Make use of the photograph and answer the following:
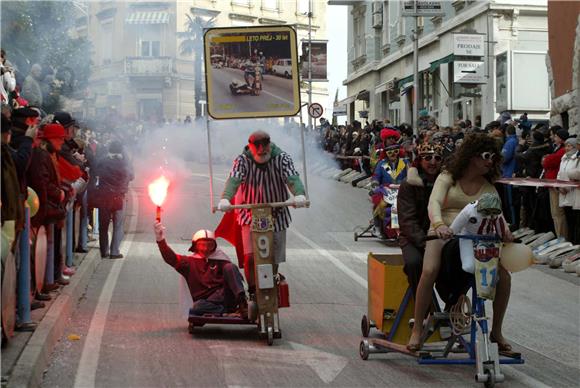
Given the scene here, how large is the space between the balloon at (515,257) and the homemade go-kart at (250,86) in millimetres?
3588

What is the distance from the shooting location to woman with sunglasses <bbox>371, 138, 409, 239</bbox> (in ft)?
60.9

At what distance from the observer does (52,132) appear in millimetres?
12477

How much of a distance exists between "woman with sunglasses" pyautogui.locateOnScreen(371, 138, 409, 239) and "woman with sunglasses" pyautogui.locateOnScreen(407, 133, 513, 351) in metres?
9.59

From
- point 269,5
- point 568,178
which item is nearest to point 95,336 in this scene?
point 568,178

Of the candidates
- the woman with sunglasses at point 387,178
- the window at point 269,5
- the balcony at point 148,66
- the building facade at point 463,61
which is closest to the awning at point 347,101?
the building facade at point 463,61

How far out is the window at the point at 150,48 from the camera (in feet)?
74.8

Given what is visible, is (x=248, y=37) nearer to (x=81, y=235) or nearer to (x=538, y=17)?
(x=81, y=235)

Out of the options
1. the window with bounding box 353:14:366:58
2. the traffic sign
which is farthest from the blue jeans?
the window with bounding box 353:14:366:58

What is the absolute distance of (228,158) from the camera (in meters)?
27.4

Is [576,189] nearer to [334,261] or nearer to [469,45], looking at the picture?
[334,261]

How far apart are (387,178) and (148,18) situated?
243 inches

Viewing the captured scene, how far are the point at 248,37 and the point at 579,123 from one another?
1448cm

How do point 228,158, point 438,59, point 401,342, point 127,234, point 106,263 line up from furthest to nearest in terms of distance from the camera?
point 438,59
point 228,158
point 127,234
point 106,263
point 401,342

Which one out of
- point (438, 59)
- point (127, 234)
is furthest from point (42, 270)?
point (438, 59)
